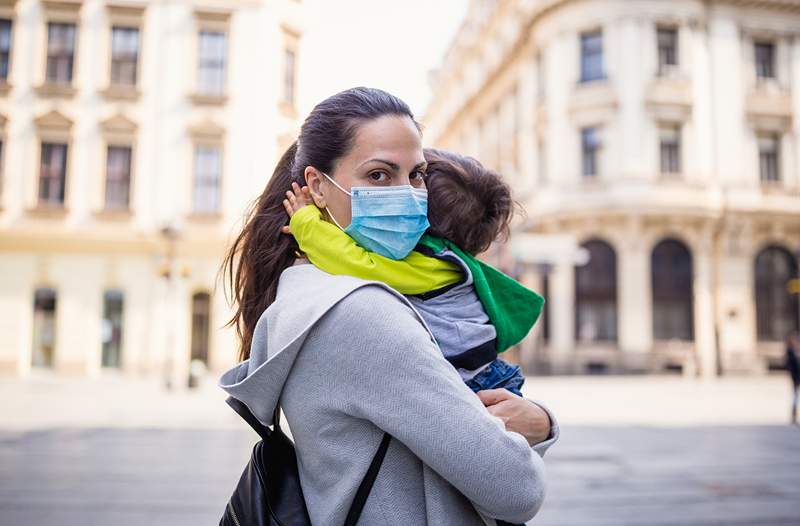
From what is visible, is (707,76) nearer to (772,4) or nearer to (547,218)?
(772,4)

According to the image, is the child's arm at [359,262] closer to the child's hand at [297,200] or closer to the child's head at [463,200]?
the child's hand at [297,200]

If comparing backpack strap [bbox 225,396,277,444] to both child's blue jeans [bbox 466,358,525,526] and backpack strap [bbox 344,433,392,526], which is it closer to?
backpack strap [bbox 344,433,392,526]

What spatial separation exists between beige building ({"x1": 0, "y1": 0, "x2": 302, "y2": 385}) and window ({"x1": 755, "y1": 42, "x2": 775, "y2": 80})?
19.2 m

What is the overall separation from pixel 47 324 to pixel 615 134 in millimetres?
22114

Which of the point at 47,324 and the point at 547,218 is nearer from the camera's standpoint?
the point at 47,324

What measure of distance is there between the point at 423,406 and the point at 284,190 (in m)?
0.85

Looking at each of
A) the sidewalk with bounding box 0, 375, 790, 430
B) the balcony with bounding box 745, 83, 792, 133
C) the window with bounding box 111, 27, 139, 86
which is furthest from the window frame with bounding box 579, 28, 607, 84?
the window with bounding box 111, 27, 139, 86

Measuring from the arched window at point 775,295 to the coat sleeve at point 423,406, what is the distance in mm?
27960

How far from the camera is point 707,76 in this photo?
26156 mm

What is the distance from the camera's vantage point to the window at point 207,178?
75.5 feet

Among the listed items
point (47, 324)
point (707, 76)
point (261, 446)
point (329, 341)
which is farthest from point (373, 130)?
point (707, 76)

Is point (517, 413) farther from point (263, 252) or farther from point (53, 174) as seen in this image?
point (53, 174)

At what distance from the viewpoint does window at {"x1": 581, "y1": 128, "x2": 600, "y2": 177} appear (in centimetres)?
2588

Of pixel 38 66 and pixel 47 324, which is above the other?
pixel 38 66
